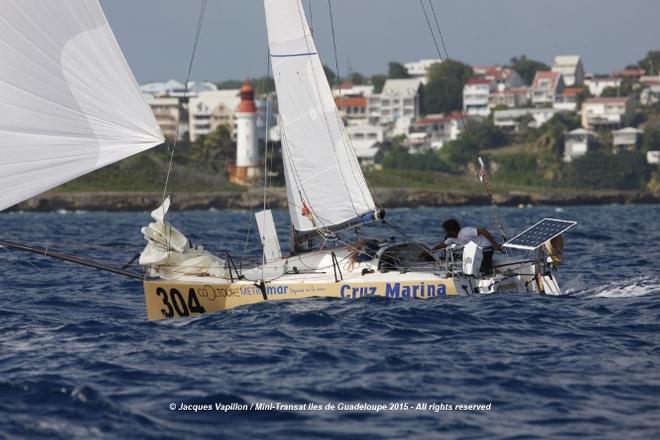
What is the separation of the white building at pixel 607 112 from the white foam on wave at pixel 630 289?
123970 mm

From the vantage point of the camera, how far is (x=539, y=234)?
678 inches

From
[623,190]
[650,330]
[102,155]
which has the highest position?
[102,155]

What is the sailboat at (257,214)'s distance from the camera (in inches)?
551

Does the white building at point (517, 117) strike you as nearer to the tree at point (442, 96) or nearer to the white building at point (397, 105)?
the tree at point (442, 96)

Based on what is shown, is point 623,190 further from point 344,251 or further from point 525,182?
point 344,251

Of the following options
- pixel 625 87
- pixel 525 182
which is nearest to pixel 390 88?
Answer: pixel 625 87

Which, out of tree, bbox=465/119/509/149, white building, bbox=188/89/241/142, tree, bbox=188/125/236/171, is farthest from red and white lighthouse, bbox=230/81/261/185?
white building, bbox=188/89/241/142

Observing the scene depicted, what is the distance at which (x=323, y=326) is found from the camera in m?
14.9

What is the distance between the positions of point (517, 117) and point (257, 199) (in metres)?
60.6

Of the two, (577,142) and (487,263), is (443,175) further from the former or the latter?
(487,263)

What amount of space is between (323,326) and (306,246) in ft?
12.4

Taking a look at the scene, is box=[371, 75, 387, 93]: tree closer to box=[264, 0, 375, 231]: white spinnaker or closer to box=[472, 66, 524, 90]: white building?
box=[472, 66, 524, 90]: white building

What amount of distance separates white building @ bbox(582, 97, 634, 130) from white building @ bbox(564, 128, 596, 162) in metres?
10.1

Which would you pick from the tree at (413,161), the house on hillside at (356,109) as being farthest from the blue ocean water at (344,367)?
the house on hillside at (356,109)
